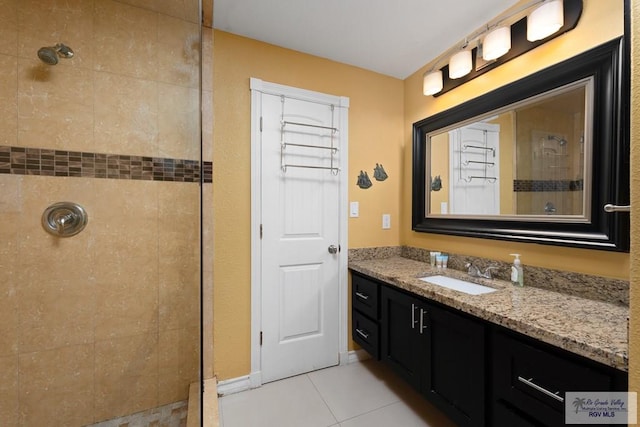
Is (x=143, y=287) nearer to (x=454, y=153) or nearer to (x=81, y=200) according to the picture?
(x=81, y=200)

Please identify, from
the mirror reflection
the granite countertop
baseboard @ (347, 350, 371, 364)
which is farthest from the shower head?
baseboard @ (347, 350, 371, 364)

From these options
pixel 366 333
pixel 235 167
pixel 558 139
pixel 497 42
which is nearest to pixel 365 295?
pixel 366 333

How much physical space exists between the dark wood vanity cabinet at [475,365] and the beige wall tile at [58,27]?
6.86 feet

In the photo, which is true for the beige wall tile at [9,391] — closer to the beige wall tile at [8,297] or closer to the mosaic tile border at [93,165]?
the beige wall tile at [8,297]

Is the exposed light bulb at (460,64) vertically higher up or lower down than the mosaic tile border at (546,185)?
higher up

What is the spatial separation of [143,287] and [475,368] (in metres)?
1.72

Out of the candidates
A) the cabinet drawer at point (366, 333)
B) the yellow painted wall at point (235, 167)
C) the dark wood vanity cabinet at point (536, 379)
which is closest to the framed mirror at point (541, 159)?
the dark wood vanity cabinet at point (536, 379)

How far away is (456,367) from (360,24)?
79.3 inches

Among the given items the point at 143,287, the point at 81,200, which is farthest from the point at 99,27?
the point at 143,287

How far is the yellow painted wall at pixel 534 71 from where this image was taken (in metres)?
1.17

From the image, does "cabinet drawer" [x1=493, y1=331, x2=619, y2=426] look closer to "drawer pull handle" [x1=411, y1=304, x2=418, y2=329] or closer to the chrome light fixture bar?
"drawer pull handle" [x1=411, y1=304, x2=418, y2=329]

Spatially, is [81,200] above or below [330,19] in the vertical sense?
below

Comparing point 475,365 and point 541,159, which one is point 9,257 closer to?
point 475,365

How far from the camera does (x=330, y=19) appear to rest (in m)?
1.66
